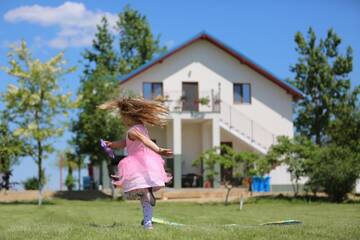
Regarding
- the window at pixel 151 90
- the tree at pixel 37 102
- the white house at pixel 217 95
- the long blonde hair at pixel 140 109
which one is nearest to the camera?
the long blonde hair at pixel 140 109

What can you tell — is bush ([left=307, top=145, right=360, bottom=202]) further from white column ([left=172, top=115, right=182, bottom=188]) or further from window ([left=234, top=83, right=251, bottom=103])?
window ([left=234, top=83, right=251, bottom=103])

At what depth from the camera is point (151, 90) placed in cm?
3578

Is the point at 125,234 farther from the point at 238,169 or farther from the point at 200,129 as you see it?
the point at 200,129

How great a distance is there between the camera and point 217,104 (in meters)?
35.0

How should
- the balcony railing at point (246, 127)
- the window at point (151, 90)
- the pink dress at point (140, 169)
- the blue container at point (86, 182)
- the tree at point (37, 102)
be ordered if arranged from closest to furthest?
the pink dress at point (140, 169), the tree at point (37, 102), the balcony railing at point (246, 127), the window at point (151, 90), the blue container at point (86, 182)

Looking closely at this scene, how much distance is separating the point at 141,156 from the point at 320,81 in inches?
1372

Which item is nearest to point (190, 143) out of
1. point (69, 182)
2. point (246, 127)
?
point (246, 127)

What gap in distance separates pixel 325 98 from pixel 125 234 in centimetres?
3524

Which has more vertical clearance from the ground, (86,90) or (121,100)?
(86,90)

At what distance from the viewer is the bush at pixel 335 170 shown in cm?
2608

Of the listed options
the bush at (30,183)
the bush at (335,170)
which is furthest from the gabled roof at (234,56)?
the bush at (335,170)

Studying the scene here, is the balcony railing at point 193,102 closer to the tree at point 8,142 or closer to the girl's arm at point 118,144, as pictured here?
the tree at point 8,142

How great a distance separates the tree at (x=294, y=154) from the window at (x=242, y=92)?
369 inches

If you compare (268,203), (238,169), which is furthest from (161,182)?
(238,169)
